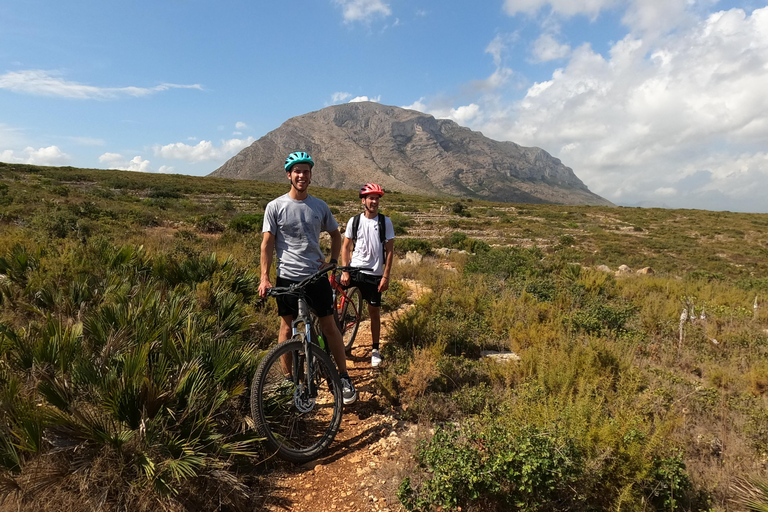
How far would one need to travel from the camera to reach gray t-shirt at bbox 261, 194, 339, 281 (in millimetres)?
3445

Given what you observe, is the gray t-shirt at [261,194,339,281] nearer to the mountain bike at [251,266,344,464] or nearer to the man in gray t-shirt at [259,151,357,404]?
the man in gray t-shirt at [259,151,357,404]

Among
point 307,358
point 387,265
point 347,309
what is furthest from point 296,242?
point 347,309

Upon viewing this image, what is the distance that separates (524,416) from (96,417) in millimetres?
3192

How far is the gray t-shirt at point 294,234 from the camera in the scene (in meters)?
3.45

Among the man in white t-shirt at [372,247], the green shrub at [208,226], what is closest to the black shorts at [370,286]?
the man in white t-shirt at [372,247]

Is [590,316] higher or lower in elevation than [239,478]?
higher

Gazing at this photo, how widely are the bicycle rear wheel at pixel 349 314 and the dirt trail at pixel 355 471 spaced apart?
1.32 meters

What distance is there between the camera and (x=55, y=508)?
7.07 ft

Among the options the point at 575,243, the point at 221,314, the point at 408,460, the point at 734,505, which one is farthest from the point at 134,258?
the point at 575,243

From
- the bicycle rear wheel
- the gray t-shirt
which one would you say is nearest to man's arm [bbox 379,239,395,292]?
the bicycle rear wheel

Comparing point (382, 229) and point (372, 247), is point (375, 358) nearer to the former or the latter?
point (372, 247)

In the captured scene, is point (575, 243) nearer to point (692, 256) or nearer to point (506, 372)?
point (692, 256)

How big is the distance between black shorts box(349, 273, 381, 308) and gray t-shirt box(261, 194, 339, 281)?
3.84ft

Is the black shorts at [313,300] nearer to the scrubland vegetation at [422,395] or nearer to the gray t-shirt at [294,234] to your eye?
the gray t-shirt at [294,234]
